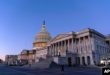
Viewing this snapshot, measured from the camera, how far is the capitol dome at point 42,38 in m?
141

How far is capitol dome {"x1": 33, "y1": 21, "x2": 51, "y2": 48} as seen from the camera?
464ft

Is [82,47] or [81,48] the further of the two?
[81,48]

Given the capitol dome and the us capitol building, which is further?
the capitol dome

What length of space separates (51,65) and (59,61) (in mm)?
13721

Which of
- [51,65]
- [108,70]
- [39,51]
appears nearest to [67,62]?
[51,65]

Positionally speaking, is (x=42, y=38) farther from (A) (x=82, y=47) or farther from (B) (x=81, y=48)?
(A) (x=82, y=47)

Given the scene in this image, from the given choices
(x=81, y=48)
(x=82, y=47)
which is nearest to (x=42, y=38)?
(x=81, y=48)

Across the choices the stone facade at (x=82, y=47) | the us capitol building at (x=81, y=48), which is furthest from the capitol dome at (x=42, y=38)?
the stone facade at (x=82, y=47)

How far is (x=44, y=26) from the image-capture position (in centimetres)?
15725

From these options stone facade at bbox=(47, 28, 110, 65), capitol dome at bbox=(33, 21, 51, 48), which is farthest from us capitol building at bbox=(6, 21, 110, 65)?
capitol dome at bbox=(33, 21, 51, 48)

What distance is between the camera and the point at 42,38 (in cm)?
14175

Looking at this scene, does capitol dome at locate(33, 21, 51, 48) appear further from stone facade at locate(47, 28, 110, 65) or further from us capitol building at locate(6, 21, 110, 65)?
stone facade at locate(47, 28, 110, 65)

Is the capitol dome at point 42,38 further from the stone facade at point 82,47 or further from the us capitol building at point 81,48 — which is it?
the stone facade at point 82,47

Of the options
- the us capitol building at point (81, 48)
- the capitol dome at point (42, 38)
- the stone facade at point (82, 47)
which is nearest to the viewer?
the us capitol building at point (81, 48)
